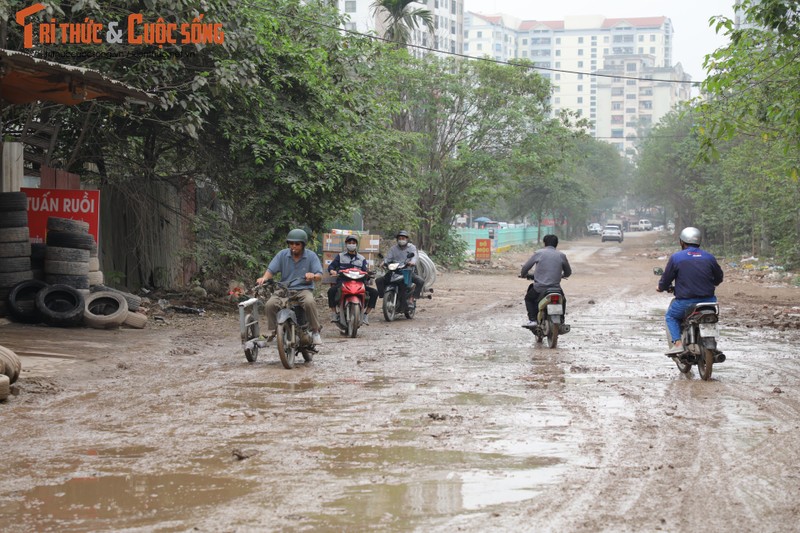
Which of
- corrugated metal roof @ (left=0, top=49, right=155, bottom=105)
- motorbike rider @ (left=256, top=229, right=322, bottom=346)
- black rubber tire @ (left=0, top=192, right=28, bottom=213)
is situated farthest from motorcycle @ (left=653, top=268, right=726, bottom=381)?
black rubber tire @ (left=0, top=192, right=28, bottom=213)

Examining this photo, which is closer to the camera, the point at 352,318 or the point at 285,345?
the point at 285,345

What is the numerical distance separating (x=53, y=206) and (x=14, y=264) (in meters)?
1.63

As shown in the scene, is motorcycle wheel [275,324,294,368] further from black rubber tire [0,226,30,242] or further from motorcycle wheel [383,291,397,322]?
motorcycle wheel [383,291,397,322]

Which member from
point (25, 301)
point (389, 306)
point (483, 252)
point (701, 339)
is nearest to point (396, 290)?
point (389, 306)

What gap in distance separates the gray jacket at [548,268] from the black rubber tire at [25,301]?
6.73 metres

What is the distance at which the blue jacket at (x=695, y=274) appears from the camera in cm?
1023

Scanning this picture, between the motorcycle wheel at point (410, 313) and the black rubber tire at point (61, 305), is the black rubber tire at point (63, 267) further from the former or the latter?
the motorcycle wheel at point (410, 313)

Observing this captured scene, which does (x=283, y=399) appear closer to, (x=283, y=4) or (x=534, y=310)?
(x=534, y=310)

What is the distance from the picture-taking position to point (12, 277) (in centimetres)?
1312

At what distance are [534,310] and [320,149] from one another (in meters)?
5.53

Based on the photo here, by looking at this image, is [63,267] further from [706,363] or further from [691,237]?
[706,363]

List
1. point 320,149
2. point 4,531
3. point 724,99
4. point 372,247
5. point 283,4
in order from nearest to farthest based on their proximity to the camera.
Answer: point 4,531
point 724,99
point 320,149
point 283,4
point 372,247

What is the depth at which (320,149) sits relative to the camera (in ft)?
55.4

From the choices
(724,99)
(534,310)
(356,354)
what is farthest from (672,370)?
(724,99)
